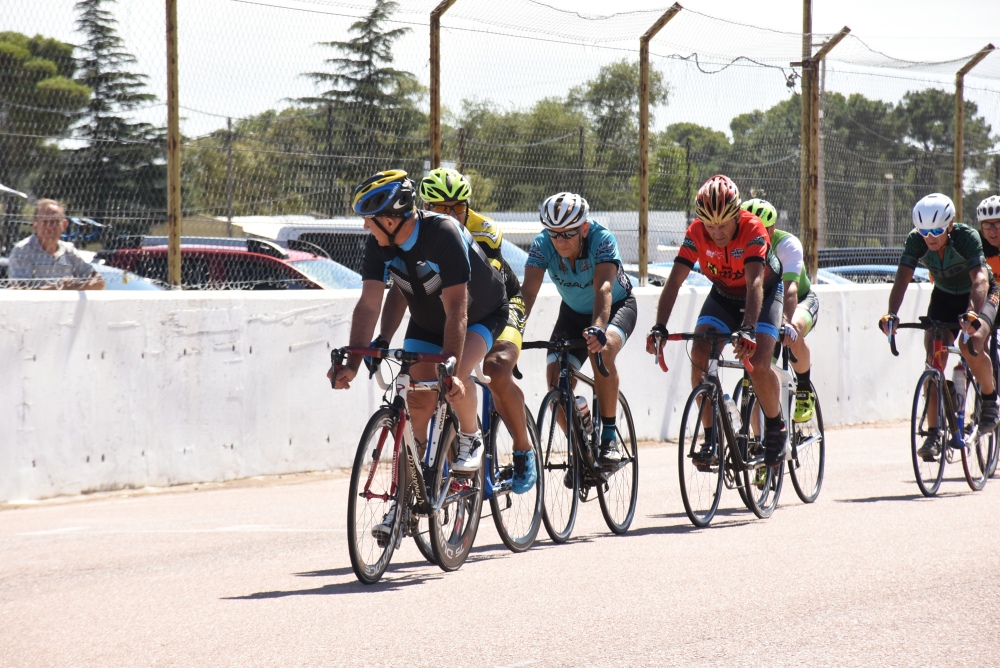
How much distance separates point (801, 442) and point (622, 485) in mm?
1696

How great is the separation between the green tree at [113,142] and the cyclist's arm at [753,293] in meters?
4.26

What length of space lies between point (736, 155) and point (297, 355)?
5.53m

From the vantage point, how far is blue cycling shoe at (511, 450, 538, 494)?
22.3ft

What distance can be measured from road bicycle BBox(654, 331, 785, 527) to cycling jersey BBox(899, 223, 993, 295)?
218cm

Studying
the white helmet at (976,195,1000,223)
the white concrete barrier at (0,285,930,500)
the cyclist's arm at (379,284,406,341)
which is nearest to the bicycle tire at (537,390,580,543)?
the cyclist's arm at (379,284,406,341)

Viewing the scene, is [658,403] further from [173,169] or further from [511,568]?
[511,568]

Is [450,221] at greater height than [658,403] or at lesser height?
greater

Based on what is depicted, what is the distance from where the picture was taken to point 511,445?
6.98m

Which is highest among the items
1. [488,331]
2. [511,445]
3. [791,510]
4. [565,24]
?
[565,24]

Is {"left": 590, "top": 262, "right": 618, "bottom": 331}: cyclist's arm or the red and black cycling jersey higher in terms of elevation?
the red and black cycling jersey

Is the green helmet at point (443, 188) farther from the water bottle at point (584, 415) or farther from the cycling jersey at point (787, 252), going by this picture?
the cycling jersey at point (787, 252)

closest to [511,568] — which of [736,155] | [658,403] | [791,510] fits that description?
[791,510]

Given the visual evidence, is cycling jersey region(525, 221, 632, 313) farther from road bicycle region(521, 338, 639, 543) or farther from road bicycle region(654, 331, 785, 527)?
road bicycle region(654, 331, 785, 527)

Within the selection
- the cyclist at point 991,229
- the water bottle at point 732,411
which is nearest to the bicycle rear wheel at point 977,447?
the cyclist at point 991,229
